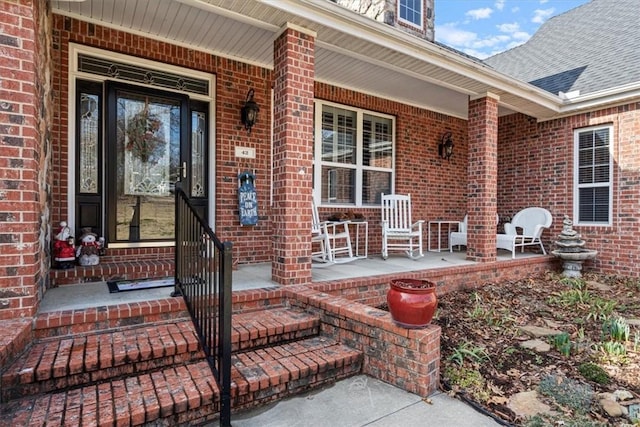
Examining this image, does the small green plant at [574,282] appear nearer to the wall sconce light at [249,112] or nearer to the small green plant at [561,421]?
the small green plant at [561,421]

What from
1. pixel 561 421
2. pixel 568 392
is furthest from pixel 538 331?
pixel 561 421

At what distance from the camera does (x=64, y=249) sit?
348 centimetres

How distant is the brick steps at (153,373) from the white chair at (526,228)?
4584 millimetres

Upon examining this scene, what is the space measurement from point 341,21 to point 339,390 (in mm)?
3345

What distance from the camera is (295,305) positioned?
11.0ft

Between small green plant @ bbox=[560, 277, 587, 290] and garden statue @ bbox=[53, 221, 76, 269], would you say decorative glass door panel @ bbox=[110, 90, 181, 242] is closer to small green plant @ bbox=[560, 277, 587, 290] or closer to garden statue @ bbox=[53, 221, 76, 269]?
garden statue @ bbox=[53, 221, 76, 269]

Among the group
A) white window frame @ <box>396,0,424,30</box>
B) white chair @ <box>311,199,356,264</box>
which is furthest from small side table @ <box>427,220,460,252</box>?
white window frame @ <box>396,0,424,30</box>

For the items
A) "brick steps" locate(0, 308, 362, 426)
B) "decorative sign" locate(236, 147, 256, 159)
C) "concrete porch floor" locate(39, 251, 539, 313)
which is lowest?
"brick steps" locate(0, 308, 362, 426)

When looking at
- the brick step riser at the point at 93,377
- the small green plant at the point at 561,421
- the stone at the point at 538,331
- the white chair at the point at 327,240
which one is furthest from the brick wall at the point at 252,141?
the small green plant at the point at 561,421

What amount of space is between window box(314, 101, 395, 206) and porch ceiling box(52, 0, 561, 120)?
0.57 m

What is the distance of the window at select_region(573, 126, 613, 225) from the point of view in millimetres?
6207

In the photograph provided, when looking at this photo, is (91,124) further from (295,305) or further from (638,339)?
(638,339)

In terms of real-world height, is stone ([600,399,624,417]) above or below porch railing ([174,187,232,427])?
below

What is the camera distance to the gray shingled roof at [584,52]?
20.7ft
